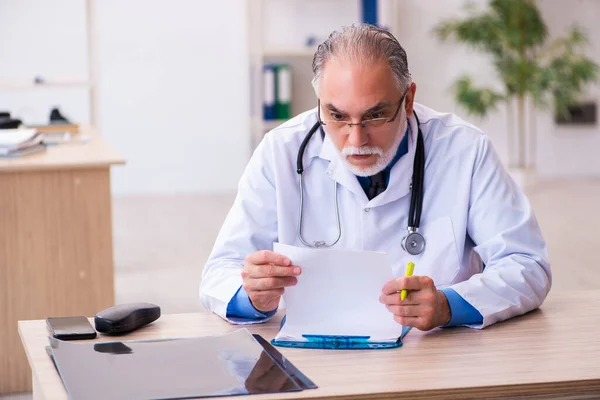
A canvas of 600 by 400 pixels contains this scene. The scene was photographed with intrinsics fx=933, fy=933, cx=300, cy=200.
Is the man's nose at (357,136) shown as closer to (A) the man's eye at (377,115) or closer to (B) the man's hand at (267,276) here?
(A) the man's eye at (377,115)

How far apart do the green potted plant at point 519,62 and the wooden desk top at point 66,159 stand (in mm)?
3706

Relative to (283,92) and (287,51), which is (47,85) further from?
(287,51)

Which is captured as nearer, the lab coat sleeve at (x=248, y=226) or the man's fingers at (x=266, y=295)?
the man's fingers at (x=266, y=295)

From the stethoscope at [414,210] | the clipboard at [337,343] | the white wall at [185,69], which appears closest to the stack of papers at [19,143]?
the stethoscope at [414,210]

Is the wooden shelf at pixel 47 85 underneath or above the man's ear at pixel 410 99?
underneath

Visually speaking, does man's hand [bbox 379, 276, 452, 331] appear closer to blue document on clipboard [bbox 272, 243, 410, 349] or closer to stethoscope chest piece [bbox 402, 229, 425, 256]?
blue document on clipboard [bbox 272, 243, 410, 349]

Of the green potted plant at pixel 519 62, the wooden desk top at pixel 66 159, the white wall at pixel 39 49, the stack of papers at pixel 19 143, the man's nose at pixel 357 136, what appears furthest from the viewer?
the green potted plant at pixel 519 62

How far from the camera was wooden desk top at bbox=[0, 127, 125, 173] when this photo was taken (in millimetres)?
3096

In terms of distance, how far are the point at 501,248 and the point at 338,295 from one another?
1.41ft

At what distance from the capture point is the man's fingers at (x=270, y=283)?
5.04 feet

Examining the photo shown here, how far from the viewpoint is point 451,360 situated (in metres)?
1.42

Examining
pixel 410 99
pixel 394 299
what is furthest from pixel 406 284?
pixel 410 99

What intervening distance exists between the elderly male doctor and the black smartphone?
24 cm

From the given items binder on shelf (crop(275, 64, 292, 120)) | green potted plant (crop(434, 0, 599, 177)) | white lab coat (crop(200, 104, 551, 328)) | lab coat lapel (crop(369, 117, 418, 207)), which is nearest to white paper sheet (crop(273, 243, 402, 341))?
white lab coat (crop(200, 104, 551, 328))
